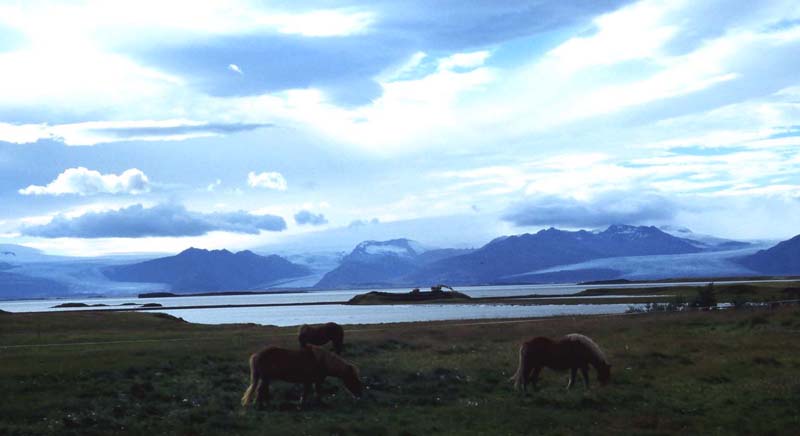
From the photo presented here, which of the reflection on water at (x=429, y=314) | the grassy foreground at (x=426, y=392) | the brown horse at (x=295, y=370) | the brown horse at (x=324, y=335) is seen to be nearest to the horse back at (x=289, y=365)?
the brown horse at (x=295, y=370)

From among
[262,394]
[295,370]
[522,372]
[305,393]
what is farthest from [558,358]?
[262,394]

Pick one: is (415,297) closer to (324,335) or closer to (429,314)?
(429,314)

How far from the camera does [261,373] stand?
79.3ft

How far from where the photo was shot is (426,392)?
26453mm

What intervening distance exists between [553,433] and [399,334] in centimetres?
3105

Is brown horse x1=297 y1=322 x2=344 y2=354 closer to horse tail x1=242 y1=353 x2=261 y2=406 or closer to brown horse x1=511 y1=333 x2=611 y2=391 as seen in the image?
brown horse x1=511 y1=333 x2=611 y2=391

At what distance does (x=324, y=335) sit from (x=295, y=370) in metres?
14.8

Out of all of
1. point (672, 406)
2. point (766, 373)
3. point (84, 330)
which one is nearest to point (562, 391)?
point (672, 406)

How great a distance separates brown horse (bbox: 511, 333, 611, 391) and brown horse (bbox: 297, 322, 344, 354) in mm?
13397

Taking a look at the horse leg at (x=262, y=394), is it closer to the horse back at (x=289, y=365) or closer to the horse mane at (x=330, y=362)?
the horse back at (x=289, y=365)

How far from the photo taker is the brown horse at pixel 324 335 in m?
38.9

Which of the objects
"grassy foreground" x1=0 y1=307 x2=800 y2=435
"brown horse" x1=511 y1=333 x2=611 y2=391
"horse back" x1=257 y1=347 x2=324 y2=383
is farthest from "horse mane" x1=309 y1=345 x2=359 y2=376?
"brown horse" x1=511 y1=333 x2=611 y2=391

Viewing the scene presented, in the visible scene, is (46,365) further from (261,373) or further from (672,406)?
(672,406)

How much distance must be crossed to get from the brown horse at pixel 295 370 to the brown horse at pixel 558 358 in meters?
5.74
